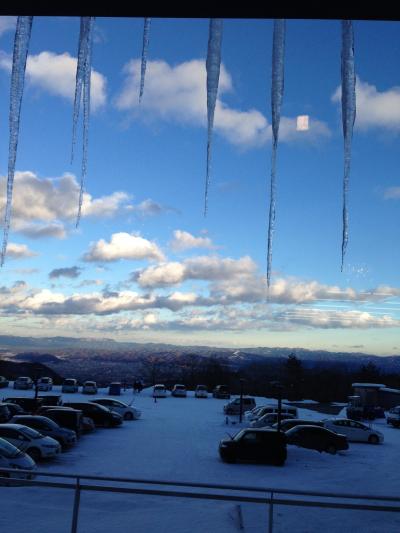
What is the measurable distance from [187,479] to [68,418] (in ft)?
28.4

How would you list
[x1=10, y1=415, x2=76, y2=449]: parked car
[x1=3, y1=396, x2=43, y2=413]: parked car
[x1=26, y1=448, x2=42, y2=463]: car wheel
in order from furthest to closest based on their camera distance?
1. [x1=3, y1=396, x2=43, y2=413]: parked car
2. [x1=10, y1=415, x2=76, y2=449]: parked car
3. [x1=26, y1=448, x2=42, y2=463]: car wheel

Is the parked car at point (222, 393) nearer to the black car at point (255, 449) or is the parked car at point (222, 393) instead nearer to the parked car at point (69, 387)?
the parked car at point (69, 387)

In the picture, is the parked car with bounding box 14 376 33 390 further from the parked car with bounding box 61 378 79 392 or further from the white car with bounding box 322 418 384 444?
the white car with bounding box 322 418 384 444

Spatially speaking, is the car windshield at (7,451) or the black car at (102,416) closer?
the car windshield at (7,451)

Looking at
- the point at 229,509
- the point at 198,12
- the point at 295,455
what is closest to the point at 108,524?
the point at 229,509

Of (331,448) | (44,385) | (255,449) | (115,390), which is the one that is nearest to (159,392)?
(115,390)

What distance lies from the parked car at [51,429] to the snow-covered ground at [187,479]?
52 centimetres

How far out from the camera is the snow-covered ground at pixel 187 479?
6.22 metres

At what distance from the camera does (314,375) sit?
219 feet

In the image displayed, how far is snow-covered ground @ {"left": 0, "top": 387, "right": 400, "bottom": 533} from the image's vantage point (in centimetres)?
622

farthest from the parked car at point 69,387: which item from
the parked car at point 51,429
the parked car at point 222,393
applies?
the parked car at point 51,429

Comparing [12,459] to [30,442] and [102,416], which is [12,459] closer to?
[30,442]

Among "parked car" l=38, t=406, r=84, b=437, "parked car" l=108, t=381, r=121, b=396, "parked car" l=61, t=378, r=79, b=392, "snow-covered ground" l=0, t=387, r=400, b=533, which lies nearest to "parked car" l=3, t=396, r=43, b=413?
"snow-covered ground" l=0, t=387, r=400, b=533

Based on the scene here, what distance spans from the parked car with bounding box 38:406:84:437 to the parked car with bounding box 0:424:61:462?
4.39 m
